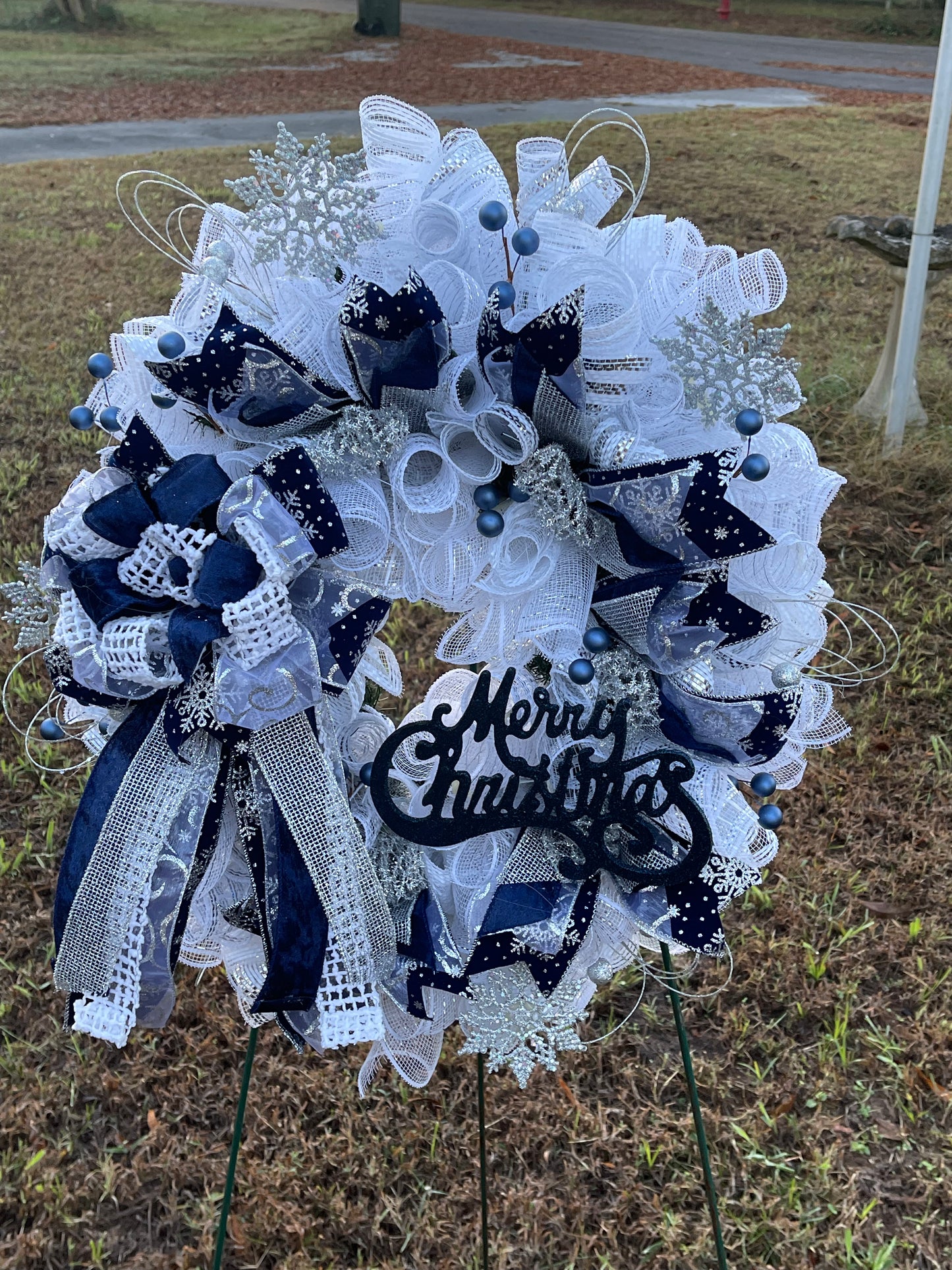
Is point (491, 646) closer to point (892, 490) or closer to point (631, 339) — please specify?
point (631, 339)

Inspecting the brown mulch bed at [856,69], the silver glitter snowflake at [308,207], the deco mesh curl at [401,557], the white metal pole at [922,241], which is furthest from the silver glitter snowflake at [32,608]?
the brown mulch bed at [856,69]

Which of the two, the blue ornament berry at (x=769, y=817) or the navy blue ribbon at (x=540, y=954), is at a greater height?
the blue ornament berry at (x=769, y=817)

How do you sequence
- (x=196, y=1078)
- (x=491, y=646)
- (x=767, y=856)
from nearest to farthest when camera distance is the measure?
1. (x=491, y=646)
2. (x=767, y=856)
3. (x=196, y=1078)

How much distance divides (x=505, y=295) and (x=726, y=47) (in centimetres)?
714

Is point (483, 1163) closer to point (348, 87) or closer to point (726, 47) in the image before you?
point (348, 87)

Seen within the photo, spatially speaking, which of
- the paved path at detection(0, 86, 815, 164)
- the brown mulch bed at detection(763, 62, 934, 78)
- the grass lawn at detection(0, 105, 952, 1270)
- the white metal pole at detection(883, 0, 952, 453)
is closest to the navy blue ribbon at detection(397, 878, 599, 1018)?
the grass lawn at detection(0, 105, 952, 1270)

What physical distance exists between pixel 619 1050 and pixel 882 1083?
40 cm

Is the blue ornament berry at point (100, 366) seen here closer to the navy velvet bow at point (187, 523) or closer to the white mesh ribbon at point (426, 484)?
the navy velvet bow at point (187, 523)

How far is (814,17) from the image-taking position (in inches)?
265

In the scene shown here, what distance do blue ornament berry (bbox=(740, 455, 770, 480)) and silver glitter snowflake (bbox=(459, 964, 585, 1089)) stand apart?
481 millimetres

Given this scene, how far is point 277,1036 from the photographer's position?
174 centimetres

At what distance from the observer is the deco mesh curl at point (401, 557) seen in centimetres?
85

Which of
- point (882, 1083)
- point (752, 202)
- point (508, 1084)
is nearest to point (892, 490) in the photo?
point (882, 1083)

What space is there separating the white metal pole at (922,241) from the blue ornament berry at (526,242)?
2354mm
